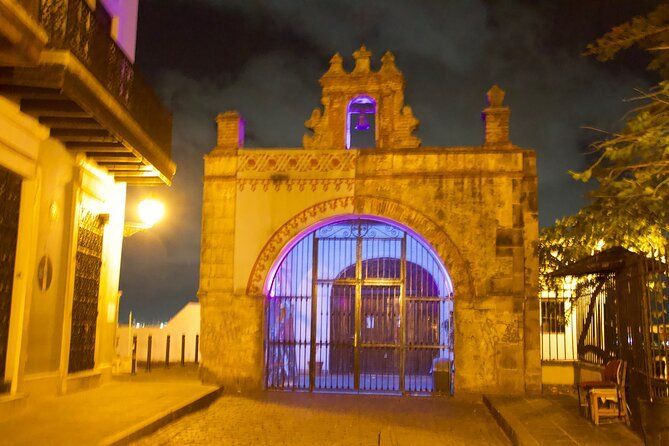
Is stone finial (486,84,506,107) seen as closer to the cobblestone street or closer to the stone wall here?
the stone wall

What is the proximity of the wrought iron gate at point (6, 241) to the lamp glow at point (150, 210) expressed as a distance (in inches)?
190

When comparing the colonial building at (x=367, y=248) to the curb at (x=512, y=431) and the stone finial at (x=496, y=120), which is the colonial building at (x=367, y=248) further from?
the curb at (x=512, y=431)

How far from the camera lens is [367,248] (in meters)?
14.3

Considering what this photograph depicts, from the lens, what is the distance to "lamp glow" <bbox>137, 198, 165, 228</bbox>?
46.3 ft

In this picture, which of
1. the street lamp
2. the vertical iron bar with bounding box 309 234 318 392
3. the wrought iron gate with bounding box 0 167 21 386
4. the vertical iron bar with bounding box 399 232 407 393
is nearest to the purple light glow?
the vertical iron bar with bounding box 309 234 318 392

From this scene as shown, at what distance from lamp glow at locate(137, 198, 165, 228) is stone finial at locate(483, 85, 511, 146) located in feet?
21.3

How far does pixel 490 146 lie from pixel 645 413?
262 inches

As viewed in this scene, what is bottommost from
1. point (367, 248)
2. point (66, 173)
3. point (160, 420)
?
point (160, 420)

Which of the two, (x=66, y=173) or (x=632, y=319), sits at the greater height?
(x=66, y=173)

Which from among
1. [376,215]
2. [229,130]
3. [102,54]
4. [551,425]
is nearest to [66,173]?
[102,54]

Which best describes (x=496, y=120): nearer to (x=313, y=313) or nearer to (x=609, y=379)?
(x=313, y=313)

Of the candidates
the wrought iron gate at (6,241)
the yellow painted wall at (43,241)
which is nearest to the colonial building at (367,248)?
the yellow painted wall at (43,241)

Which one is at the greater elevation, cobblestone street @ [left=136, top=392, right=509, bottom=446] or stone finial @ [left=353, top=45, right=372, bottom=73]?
stone finial @ [left=353, top=45, right=372, bottom=73]

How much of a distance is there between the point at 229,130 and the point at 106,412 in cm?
→ 655
